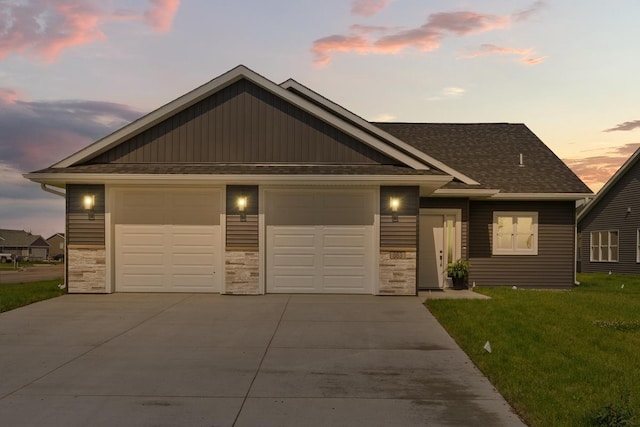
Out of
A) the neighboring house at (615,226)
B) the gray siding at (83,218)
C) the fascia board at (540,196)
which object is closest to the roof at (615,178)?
the neighboring house at (615,226)

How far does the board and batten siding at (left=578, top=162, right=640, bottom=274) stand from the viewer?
27.0m

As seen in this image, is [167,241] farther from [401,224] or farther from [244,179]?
[401,224]

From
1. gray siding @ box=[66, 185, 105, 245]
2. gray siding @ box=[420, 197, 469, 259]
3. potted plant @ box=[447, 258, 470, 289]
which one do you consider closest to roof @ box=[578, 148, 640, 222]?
gray siding @ box=[420, 197, 469, 259]

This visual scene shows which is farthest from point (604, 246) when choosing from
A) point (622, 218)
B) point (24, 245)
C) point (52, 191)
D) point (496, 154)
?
point (24, 245)

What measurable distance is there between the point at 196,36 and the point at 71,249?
6.69 metres

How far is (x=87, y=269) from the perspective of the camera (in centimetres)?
1390

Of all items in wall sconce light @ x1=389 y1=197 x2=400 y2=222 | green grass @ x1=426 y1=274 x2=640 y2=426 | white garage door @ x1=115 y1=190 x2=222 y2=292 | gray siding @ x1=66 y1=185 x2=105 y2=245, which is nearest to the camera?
green grass @ x1=426 y1=274 x2=640 y2=426

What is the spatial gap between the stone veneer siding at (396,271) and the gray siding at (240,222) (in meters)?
3.17

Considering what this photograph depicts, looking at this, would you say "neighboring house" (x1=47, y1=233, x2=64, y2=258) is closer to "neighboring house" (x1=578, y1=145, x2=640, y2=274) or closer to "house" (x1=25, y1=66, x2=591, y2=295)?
"neighboring house" (x1=578, y1=145, x2=640, y2=274)

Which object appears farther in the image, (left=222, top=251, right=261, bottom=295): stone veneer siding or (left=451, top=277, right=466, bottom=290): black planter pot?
(left=451, top=277, right=466, bottom=290): black planter pot

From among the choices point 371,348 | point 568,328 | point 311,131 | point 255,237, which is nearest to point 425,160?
point 311,131

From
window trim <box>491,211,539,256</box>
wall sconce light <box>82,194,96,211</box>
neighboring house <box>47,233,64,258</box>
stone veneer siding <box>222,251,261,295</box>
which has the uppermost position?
wall sconce light <box>82,194,96,211</box>

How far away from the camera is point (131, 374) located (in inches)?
275

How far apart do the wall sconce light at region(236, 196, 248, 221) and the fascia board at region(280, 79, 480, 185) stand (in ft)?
11.4
